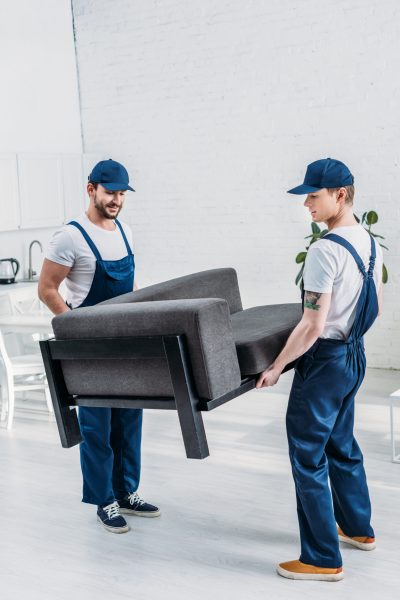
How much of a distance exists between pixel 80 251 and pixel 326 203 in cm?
118

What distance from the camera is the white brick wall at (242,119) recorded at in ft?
20.8

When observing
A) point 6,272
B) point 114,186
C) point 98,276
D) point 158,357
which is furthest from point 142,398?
point 6,272

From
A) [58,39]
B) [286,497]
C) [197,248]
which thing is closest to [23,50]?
[58,39]

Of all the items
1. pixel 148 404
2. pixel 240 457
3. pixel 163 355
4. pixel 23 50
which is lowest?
pixel 240 457

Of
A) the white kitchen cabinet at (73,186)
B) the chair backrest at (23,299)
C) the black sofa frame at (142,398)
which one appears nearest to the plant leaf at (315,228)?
the chair backrest at (23,299)

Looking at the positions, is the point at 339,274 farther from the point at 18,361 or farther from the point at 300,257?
the point at 300,257

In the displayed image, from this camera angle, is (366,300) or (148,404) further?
(366,300)

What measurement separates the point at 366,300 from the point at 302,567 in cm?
105

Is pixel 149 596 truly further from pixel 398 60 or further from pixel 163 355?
pixel 398 60

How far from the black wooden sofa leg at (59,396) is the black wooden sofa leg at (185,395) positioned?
0.49 metres

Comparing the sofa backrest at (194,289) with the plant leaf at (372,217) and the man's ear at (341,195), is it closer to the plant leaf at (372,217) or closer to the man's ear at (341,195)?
the man's ear at (341,195)

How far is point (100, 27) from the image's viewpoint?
768 centimetres

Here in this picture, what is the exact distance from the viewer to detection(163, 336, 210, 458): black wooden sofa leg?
2408 millimetres

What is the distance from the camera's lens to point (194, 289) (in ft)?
10.4
